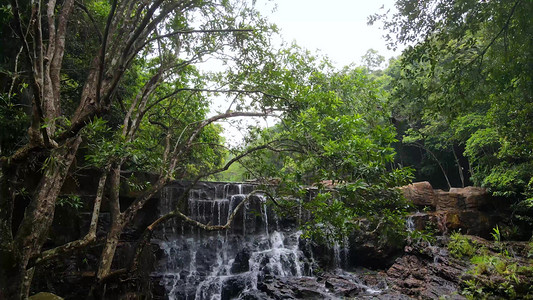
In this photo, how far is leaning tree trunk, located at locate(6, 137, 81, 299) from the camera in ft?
12.7

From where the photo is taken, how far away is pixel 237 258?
1139 cm

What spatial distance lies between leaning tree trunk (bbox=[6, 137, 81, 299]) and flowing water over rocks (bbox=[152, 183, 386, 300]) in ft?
8.77

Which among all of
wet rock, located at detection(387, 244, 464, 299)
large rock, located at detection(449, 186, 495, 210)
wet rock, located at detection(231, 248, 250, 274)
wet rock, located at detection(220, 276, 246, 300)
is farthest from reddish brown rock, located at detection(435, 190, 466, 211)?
wet rock, located at detection(220, 276, 246, 300)

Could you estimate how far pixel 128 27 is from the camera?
6328mm

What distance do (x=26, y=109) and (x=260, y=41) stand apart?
18.1ft

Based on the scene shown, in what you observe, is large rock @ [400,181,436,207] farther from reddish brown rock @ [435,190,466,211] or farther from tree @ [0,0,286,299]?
tree @ [0,0,286,299]

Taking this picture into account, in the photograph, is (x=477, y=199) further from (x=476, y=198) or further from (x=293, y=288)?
(x=293, y=288)

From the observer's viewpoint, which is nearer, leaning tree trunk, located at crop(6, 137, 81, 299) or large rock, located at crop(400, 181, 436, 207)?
leaning tree trunk, located at crop(6, 137, 81, 299)

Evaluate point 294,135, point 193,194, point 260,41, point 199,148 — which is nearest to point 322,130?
point 294,135

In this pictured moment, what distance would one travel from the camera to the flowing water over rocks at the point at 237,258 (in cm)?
923

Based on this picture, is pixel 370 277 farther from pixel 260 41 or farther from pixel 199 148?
pixel 260 41

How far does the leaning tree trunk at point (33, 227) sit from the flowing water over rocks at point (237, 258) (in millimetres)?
2674

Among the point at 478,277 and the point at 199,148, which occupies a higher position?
the point at 199,148

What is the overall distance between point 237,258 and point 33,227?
310 inches
